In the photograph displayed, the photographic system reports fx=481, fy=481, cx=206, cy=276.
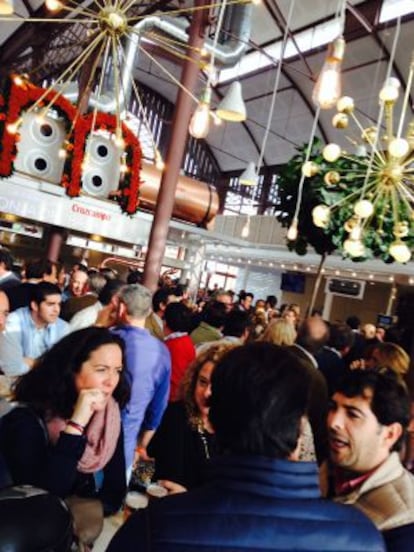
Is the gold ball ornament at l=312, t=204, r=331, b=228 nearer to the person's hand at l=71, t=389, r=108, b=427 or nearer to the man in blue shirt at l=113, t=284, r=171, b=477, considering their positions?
the man in blue shirt at l=113, t=284, r=171, b=477

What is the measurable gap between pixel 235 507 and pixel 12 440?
83cm

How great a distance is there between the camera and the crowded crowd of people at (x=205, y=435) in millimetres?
917

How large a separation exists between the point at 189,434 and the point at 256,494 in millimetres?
1268

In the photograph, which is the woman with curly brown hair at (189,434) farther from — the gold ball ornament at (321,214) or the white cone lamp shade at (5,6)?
the white cone lamp shade at (5,6)

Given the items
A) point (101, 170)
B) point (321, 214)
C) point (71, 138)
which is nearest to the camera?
point (321, 214)

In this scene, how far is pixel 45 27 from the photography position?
10805 mm

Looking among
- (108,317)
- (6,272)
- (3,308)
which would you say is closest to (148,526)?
(3,308)

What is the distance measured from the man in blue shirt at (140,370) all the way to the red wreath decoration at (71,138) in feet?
13.7

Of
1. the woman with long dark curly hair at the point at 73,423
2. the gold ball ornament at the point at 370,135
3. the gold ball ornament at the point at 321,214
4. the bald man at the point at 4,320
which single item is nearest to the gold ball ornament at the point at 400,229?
the gold ball ornament at the point at 321,214

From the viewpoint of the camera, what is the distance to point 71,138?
709cm

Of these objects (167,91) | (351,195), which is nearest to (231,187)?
(167,91)

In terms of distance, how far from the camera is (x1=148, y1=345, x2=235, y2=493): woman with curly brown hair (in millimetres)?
2062

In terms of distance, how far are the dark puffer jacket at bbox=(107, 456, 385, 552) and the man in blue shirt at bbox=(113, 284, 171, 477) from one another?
158cm

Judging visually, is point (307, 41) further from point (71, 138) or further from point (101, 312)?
point (101, 312)
